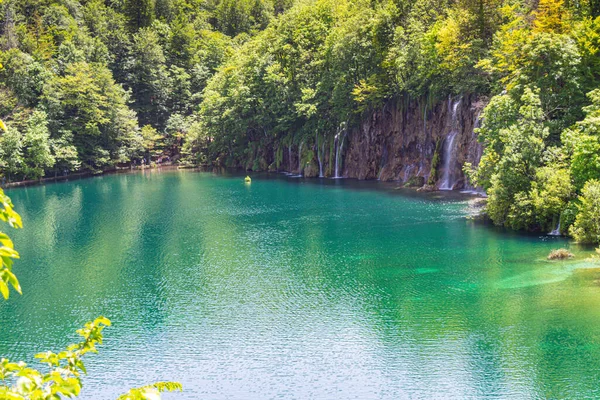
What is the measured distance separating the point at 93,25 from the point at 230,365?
384 feet

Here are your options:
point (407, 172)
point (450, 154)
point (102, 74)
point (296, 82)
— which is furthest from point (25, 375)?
point (102, 74)

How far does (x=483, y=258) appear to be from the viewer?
3612 cm

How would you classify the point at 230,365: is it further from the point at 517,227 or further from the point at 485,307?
the point at 517,227

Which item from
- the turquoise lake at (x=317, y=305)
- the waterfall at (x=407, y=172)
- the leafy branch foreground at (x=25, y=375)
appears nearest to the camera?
the leafy branch foreground at (x=25, y=375)

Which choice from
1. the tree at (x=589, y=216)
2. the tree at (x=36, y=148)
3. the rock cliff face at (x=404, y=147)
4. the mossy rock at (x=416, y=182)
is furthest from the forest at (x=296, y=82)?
the mossy rock at (x=416, y=182)

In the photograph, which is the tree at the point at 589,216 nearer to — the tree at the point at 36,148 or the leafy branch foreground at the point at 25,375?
the leafy branch foreground at the point at 25,375

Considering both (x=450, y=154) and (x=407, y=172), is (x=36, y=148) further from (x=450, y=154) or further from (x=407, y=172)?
(x=450, y=154)

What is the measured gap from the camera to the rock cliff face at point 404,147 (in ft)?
204

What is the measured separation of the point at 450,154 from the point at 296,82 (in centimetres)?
3112

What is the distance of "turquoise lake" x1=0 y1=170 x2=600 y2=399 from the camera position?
2186 cm

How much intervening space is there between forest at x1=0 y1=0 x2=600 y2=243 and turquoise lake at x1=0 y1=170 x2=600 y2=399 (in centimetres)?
536

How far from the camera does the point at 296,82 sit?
87375 millimetres

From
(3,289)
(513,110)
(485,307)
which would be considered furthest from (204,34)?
(3,289)

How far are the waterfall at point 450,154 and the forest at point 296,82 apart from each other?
275 centimetres
